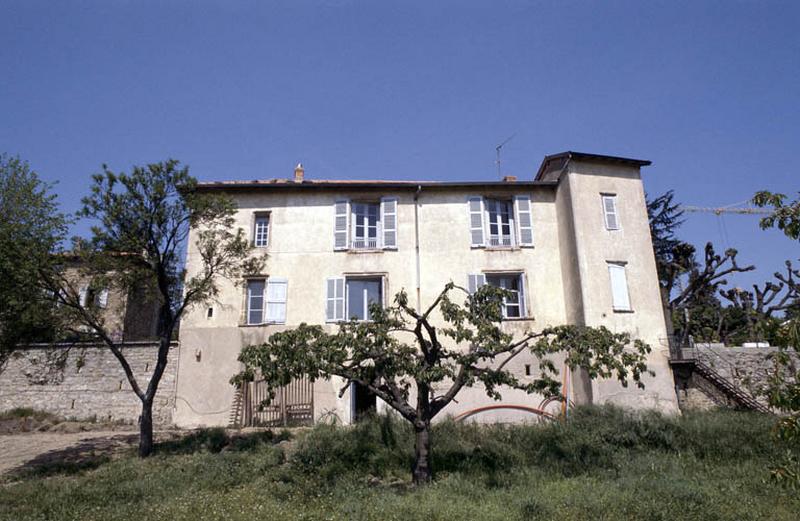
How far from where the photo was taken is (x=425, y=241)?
19.2m

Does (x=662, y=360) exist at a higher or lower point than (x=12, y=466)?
higher

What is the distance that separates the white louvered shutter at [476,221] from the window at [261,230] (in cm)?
740

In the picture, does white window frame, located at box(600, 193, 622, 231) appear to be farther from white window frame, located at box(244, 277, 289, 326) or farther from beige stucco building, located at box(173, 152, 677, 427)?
white window frame, located at box(244, 277, 289, 326)

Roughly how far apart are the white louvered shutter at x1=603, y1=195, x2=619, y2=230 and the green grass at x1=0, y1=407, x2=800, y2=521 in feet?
21.1

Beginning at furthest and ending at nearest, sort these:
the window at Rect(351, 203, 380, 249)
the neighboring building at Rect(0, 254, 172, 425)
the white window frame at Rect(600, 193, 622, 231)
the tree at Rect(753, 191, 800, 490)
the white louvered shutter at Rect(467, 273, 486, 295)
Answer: the window at Rect(351, 203, 380, 249) → the white louvered shutter at Rect(467, 273, 486, 295) → the white window frame at Rect(600, 193, 622, 231) → the neighboring building at Rect(0, 254, 172, 425) → the tree at Rect(753, 191, 800, 490)

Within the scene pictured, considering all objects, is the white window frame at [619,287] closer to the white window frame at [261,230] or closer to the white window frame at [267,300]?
the white window frame at [267,300]

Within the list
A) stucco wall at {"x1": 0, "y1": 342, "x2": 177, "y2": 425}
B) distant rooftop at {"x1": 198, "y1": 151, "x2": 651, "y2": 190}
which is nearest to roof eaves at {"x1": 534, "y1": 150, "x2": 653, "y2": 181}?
distant rooftop at {"x1": 198, "y1": 151, "x2": 651, "y2": 190}

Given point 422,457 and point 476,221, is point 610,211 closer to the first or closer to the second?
point 476,221

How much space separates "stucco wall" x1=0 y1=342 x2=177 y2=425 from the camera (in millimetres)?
17719

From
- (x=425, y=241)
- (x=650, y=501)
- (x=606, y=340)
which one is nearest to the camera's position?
(x=650, y=501)

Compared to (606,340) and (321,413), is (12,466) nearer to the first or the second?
(321,413)

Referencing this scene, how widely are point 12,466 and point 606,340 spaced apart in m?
15.0

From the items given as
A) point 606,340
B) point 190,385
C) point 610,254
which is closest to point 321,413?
point 190,385

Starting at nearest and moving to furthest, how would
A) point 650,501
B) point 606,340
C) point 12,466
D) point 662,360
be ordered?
point 650,501 → point 606,340 → point 12,466 → point 662,360
